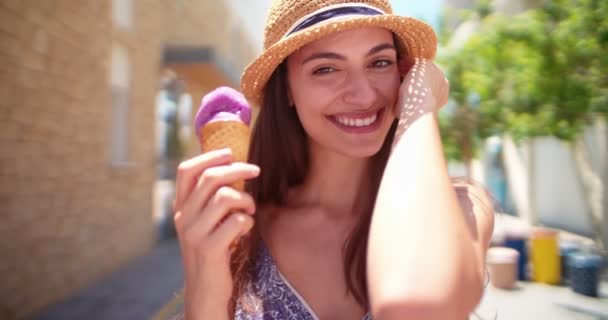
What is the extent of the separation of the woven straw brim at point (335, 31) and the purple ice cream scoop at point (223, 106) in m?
0.25

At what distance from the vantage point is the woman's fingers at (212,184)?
2.88ft

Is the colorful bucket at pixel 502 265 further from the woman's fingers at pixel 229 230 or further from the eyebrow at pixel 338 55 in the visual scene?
the woman's fingers at pixel 229 230

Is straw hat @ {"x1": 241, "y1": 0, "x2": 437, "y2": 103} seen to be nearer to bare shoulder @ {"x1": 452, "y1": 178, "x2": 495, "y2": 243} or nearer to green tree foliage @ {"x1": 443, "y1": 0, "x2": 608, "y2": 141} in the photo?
bare shoulder @ {"x1": 452, "y1": 178, "x2": 495, "y2": 243}

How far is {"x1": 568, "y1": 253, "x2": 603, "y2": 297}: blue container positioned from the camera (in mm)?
4719

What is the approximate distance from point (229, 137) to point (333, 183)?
0.72 meters

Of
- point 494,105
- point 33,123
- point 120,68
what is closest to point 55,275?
point 33,123

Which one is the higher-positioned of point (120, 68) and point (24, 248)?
point (120, 68)

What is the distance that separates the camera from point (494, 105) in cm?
771

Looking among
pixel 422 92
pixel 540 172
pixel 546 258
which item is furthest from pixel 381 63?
pixel 540 172

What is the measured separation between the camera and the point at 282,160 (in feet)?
5.51

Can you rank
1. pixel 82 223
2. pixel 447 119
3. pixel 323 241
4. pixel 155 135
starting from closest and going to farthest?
pixel 323 241
pixel 82 223
pixel 155 135
pixel 447 119

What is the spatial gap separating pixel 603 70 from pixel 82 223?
6.75 metres

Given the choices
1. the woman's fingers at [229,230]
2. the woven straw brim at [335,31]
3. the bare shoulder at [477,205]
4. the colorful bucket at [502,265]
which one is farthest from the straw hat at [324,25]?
the colorful bucket at [502,265]

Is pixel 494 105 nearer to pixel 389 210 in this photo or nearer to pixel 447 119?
pixel 447 119
